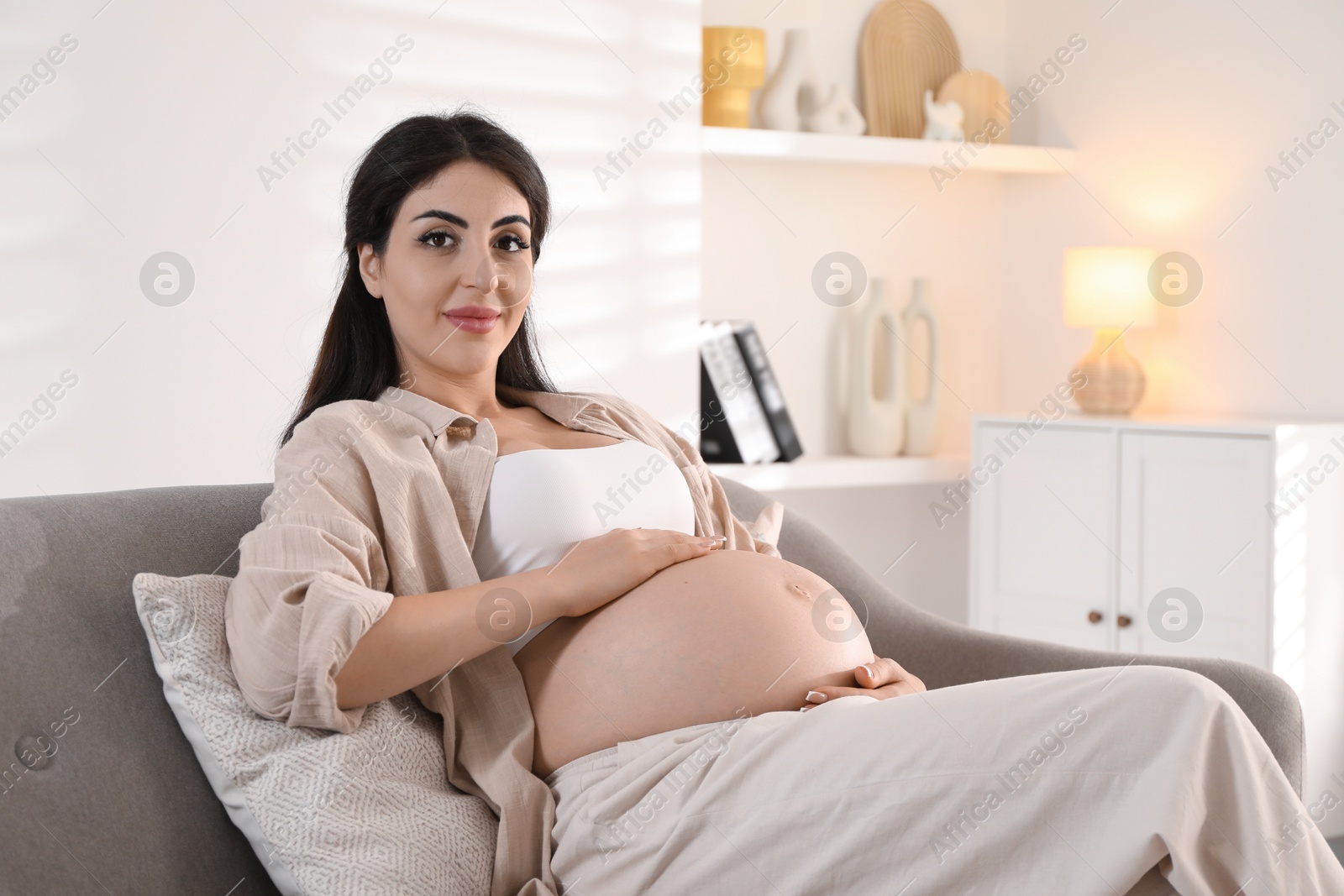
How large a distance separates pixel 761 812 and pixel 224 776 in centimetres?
51

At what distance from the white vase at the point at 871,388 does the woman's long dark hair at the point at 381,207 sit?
1792 millimetres

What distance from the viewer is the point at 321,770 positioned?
44.9 inches

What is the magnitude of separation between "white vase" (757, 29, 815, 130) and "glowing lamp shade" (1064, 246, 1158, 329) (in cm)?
80

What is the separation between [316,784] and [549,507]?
42cm

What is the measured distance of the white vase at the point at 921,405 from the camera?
3.37 metres

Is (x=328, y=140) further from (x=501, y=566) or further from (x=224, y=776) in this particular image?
(x=224, y=776)

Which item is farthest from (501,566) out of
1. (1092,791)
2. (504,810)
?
(1092,791)

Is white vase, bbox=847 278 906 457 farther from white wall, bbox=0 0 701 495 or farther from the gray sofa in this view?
the gray sofa

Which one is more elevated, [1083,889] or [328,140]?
[328,140]

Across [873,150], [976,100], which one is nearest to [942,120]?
[976,100]

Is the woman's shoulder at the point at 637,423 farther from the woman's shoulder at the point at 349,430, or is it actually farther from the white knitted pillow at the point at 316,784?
the white knitted pillow at the point at 316,784

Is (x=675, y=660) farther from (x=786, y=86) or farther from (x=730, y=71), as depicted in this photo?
(x=786, y=86)

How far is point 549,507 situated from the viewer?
142 cm

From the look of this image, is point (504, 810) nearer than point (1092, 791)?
No
